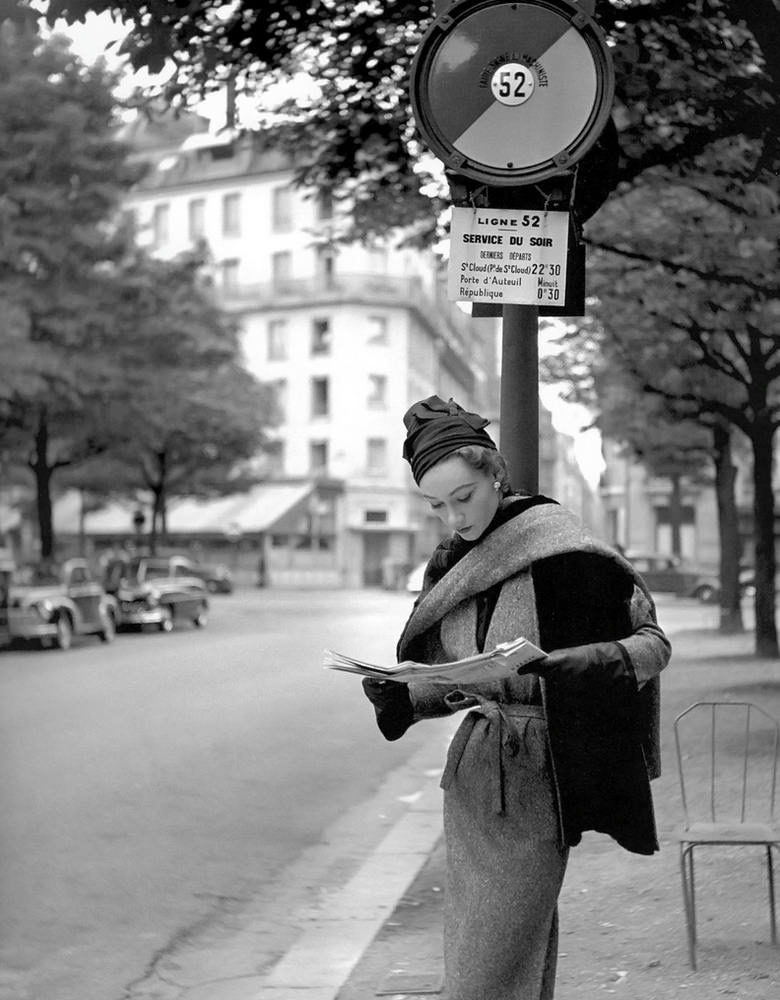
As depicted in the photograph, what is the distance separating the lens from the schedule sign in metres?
3.91

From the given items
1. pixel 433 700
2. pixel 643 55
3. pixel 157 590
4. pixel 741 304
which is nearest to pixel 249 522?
pixel 157 590

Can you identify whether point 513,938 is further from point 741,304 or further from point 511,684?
point 741,304

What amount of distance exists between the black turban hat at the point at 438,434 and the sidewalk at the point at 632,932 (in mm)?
2278

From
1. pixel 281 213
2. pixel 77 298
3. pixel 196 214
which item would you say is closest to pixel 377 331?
pixel 281 213

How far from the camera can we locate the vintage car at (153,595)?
2727 centimetres

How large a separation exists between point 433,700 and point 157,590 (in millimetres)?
25254

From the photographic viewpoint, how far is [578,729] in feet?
9.70

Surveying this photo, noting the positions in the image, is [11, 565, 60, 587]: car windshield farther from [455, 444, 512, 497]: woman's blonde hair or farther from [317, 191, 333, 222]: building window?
[455, 444, 512, 497]: woman's blonde hair

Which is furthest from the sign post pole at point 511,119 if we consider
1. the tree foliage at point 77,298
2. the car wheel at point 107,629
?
the car wheel at point 107,629

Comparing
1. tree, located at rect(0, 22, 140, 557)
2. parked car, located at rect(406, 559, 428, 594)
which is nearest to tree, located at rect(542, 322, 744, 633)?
parked car, located at rect(406, 559, 428, 594)

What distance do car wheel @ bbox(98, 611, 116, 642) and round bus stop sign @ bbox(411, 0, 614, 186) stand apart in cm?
2075

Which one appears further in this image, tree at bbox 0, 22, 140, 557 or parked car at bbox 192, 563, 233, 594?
parked car at bbox 192, 563, 233, 594

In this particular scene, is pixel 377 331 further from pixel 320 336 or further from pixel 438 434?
pixel 438 434

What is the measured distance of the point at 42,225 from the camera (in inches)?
930
